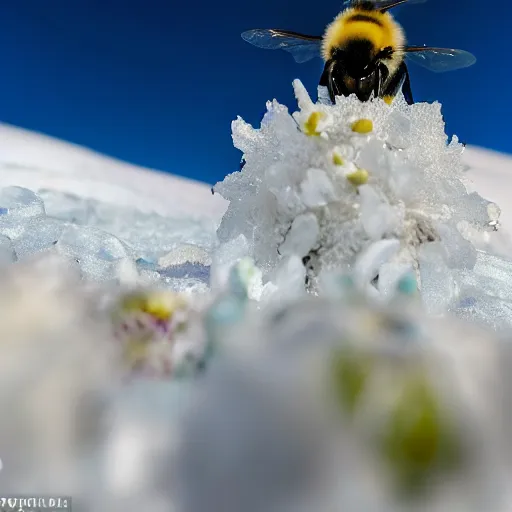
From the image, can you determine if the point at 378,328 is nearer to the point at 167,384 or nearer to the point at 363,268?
the point at 167,384

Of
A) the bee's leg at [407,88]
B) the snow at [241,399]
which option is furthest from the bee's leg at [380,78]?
the snow at [241,399]

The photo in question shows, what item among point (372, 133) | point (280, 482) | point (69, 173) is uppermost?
point (69, 173)

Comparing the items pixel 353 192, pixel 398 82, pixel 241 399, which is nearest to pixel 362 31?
pixel 398 82

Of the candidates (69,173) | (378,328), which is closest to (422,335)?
(378,328)

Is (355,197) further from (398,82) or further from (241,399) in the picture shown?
(398,82)

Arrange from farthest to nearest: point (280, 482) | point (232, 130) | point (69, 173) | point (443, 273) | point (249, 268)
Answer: point (69, 173)
point (232, 130)
point (443, 273)
point (249, 268)
point (280, 482)

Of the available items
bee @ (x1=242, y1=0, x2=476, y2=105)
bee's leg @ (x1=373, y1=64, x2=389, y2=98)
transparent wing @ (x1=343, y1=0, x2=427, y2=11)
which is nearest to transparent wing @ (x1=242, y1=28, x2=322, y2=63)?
bee @ (x1=242, y1=0, x2=476, y2=105)
